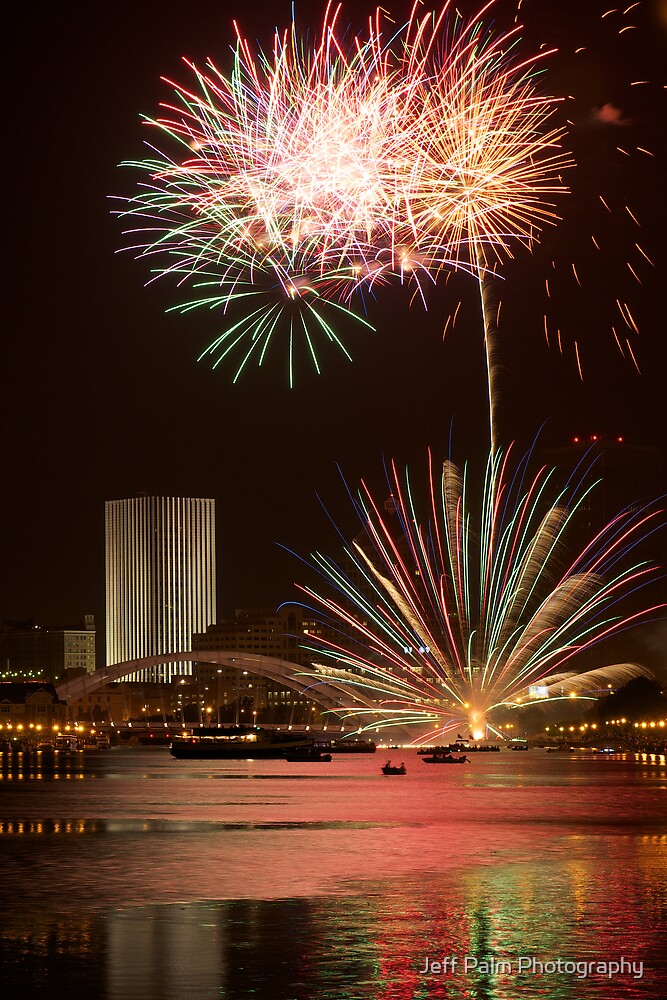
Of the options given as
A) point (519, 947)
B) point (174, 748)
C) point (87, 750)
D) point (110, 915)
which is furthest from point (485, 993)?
point (87, 750)

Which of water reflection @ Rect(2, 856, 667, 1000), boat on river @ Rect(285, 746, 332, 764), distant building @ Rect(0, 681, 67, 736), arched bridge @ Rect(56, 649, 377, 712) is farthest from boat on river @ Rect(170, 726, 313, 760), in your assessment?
water reflection @ Rect(2, 856, 667, 1000)


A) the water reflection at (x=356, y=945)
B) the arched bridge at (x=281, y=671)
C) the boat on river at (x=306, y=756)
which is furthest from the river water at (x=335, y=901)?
the arched bridge at (x=281, y=671)

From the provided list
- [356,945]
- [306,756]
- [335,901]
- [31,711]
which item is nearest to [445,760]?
[306,756]

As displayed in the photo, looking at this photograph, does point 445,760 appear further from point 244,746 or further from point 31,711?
point 31,711

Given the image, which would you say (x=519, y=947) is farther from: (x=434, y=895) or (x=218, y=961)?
(x=434, y=895)

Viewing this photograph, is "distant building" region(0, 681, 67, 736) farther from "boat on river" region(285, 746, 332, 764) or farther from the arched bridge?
"boat on river" region(285, 746, 332, 764)

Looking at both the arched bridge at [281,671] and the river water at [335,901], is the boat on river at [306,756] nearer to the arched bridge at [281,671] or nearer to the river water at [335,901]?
the arched bridge at [281,671]
